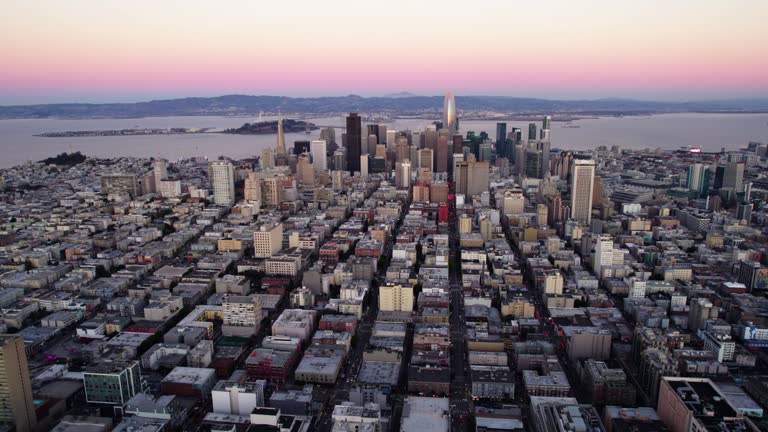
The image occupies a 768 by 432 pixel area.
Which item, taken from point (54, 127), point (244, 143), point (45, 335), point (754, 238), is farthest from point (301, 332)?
point (54, 127)

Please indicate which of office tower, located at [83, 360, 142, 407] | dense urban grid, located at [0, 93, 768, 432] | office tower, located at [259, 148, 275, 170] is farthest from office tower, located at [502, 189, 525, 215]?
office tower, located at [83, 360, 142, 407]

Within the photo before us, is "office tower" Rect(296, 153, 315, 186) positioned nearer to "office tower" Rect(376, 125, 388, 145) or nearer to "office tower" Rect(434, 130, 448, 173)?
A: "office tower" Rect(434, 130, 448, 173)

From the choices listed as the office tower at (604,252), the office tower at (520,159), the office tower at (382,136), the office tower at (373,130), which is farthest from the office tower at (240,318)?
the office tower at (382,136)

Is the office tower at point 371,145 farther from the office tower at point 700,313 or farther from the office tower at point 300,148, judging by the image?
the office tower at point 700,313

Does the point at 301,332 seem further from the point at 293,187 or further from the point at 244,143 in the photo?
the point at 244,143

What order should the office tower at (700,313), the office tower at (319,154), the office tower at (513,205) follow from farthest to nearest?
the office tower at (319,154) → the office tower at (513,205) → the office tower at (700,313)

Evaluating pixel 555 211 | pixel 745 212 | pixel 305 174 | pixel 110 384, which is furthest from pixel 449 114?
pixel 110 384
